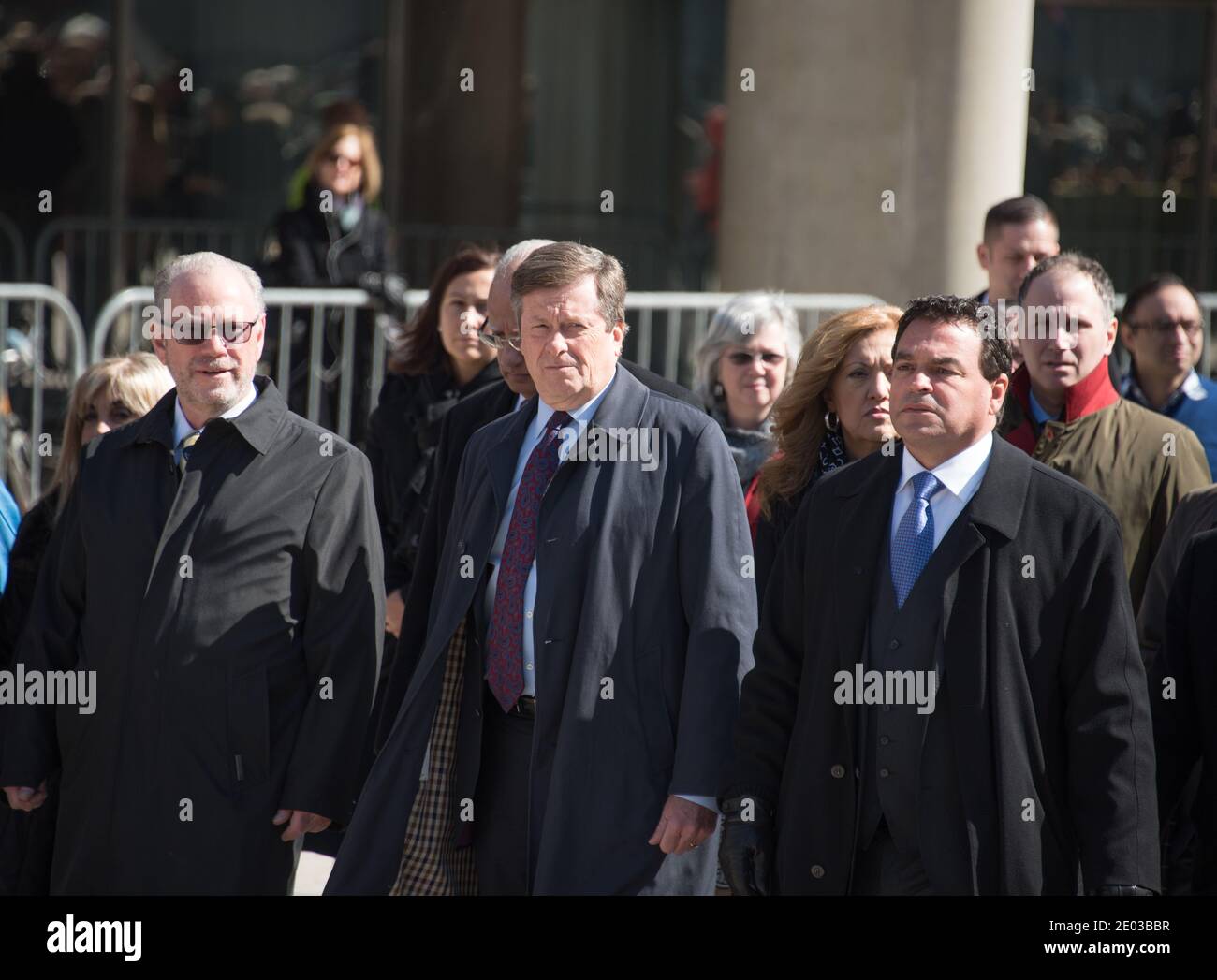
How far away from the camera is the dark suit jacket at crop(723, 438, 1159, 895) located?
12.2 feet

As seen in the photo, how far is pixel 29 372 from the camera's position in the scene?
28.3 ft

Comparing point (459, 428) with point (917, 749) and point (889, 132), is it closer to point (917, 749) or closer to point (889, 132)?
point (917, 749)

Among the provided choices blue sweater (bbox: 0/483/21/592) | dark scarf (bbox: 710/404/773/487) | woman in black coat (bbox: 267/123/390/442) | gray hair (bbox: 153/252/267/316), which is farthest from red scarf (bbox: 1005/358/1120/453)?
woman in black coat (bbox: 267/123/390/442)

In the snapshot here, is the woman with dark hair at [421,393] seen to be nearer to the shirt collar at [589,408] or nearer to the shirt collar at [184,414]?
the shirt collar at [184,414]

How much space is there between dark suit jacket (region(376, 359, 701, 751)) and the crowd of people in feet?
0.04

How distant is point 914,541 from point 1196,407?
8.81ft

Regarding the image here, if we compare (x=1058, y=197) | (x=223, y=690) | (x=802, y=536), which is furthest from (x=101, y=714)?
(x=1058, y=197)

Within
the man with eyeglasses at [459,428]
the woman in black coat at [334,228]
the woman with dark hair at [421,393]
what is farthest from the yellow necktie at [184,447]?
the woman in black coat at [334,228]

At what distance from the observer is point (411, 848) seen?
4.40 meters

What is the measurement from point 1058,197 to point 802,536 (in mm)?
10404

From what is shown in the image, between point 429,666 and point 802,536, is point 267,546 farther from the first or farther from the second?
point 802,536

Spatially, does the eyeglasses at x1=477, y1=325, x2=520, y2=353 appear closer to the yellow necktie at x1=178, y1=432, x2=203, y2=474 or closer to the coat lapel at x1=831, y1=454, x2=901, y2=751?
the yellow necktie at x1=178, y1=432, x2=203, y2=474

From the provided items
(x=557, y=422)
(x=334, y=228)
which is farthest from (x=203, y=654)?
(x=334, y=228)

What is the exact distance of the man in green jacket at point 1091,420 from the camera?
195 inches
